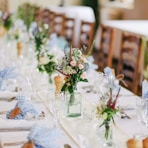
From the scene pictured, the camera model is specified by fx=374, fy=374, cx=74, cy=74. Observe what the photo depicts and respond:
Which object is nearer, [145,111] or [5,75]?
[145,111]

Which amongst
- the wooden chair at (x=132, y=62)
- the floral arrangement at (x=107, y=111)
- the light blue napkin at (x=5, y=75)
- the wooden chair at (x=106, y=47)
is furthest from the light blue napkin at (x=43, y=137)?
the wooden chair at (x=106, y=47)

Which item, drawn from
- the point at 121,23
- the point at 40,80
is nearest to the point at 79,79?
the point at 40,80

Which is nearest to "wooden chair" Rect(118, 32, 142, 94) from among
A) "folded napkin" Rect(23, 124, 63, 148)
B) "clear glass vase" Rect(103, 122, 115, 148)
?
"clear glass vase" Rect(103, 122, 115, 148)

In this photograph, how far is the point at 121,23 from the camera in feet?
19.7

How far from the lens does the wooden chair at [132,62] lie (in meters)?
3.38

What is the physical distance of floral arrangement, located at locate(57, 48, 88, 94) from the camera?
186 centimetres

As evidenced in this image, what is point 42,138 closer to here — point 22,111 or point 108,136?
point 108,136

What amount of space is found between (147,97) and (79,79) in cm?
35

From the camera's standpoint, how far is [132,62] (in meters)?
3.46

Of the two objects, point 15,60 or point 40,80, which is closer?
point 40,80

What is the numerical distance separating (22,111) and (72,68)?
330 mm

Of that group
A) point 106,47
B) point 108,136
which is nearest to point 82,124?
point 108,136

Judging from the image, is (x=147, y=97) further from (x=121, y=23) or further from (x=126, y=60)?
(x=121, y=23)

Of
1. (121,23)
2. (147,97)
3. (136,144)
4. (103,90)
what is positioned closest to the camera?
(136,144)
